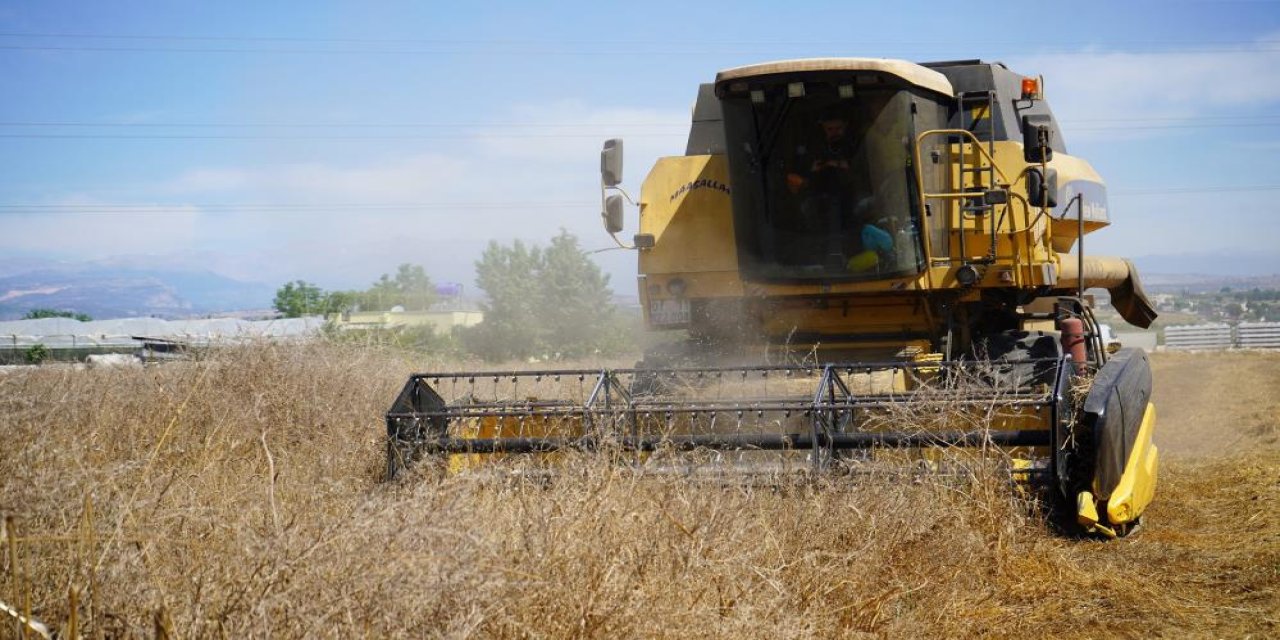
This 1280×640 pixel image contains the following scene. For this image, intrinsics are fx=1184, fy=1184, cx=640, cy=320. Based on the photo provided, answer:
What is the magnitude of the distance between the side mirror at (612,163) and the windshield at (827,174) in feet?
2.71

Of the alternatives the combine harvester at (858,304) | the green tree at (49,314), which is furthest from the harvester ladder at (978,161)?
the green tree at (49,314)

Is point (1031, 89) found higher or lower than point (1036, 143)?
higher

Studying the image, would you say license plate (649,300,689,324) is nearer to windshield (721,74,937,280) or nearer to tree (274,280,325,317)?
windshield (721,74,937,280)

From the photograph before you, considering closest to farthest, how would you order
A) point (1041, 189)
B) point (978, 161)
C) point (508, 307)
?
1. point (1041, 189)
2. point (978, 161)
3. point (508, 307)

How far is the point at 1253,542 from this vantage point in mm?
5887

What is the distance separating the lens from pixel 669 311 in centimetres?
835

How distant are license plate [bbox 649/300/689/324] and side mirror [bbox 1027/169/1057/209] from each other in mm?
2399

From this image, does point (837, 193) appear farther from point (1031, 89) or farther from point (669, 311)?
point (1031, 89)

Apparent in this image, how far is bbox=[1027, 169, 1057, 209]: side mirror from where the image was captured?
24.2ft

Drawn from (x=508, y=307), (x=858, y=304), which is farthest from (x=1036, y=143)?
(x=508, y=307)

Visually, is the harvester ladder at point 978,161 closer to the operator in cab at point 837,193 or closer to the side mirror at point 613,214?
the operator in cab at point 837,193

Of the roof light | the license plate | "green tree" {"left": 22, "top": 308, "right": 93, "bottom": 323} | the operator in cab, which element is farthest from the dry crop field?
"green tree" {"left": 22, "top": 308, "right": 93, "bottom": 323}

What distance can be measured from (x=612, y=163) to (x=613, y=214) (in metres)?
0.39

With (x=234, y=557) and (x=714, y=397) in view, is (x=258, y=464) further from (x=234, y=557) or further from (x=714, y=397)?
(x=234, y=557)
